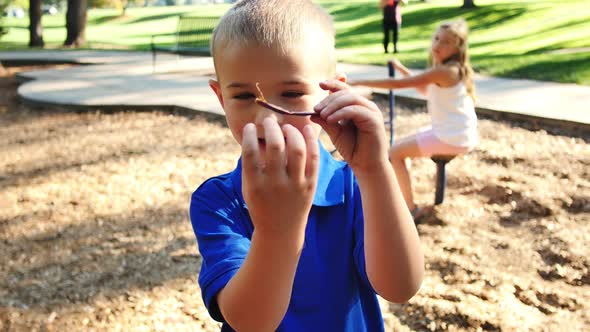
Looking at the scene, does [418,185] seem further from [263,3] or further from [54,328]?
[263,3]

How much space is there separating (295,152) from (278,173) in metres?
0.05

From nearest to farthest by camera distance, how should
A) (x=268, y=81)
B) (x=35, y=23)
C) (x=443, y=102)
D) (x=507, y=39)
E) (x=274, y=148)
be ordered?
1. (x=274, y=148)
2. (x=268, y=81)
3. (x=443, y=102)
4. (x=507, y=39)
5. (x=35, y=23)

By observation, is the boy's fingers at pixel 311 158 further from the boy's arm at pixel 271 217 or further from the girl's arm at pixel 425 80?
the girl's arm at pixel 425 80

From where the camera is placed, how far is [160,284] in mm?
→ 3758

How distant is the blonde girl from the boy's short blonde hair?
9.60 feet

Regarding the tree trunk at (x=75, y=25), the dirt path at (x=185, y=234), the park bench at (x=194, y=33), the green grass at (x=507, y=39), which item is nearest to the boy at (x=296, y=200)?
the dirt path at (x=185, y=234)

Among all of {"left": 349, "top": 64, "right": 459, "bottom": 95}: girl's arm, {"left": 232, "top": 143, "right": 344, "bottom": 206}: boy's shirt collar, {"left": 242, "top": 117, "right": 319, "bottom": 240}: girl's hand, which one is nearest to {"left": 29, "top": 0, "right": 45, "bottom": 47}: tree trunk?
{"left": 349, "top": 64, "right": 459, "bottom": 95}: girl's arm

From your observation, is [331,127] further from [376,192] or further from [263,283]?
[263,283]

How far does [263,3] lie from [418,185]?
14.0ft

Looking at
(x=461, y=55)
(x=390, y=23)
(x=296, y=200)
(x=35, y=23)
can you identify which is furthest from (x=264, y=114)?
(x=35, y=23)

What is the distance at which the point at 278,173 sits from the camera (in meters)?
1.05

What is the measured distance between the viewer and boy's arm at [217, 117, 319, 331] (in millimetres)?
1047


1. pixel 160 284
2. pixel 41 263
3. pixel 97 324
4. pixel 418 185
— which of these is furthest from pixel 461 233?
pixel 41 263

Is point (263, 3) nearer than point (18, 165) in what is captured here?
Yes
